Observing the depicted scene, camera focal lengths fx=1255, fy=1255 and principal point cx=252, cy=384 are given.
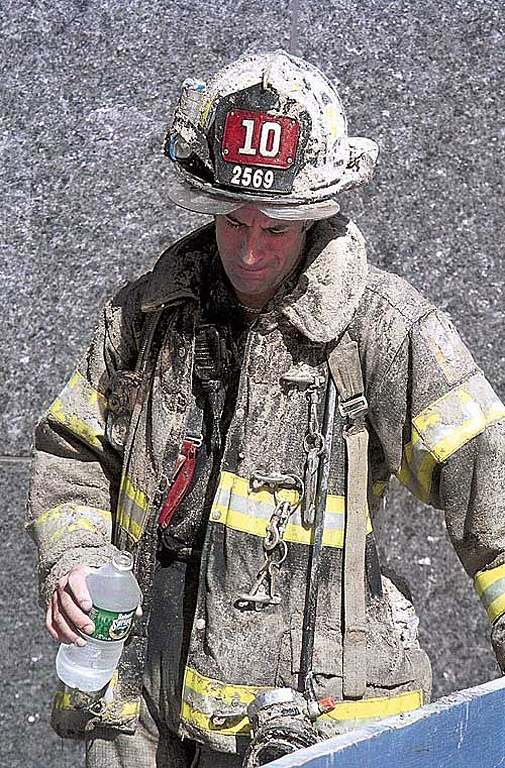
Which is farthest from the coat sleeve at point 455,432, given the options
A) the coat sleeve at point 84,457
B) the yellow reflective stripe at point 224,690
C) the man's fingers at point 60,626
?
the man's fingers at point 60,626

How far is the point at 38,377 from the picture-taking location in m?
3.80

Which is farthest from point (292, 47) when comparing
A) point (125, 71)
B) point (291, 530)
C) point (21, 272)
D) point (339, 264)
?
point (291, 530)

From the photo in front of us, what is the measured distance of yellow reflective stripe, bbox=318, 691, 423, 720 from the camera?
2248mm

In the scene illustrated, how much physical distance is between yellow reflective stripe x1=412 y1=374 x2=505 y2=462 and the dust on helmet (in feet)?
1.26

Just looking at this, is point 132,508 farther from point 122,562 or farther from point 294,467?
point 294,467

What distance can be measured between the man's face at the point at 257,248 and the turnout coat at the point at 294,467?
0.04 meters

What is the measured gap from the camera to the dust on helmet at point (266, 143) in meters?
2.11

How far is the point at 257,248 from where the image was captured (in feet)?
7.19

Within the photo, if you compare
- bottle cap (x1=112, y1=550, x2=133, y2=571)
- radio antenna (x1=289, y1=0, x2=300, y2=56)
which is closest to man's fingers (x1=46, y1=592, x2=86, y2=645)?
bottle cap (x1=112, y1=550, x2=133, y2=571)

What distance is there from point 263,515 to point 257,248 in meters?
0.48

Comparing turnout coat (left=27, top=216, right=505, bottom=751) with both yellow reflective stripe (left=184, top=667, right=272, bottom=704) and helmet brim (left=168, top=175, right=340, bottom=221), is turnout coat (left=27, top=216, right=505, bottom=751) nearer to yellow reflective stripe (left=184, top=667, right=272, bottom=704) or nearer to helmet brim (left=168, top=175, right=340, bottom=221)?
yellow reflective stripe (left=184, top=667, right=272, bottom=704)

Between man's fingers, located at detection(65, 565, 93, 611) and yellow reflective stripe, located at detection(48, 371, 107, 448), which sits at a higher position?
yellow reflective stripe, located at detection(48, 371, 107, 448)

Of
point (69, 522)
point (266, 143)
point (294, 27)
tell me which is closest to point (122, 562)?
Answer: point (69, 522)

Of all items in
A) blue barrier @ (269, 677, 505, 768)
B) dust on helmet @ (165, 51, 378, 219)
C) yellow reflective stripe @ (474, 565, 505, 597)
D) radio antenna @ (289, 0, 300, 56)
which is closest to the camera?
blue barrier @ (269, 677, 505, 768)
